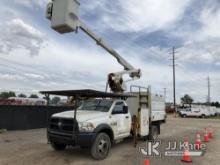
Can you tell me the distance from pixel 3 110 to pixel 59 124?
24.4 ft

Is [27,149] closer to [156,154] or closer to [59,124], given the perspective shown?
[59,124]

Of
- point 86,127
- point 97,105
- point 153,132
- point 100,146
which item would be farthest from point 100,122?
point 153,132

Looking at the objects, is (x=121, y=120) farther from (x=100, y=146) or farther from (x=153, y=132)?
(x=153, y=132)

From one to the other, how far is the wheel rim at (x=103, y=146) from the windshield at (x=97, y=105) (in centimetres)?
125

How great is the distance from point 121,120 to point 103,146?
61.5 inches

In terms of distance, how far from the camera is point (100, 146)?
7.88 m

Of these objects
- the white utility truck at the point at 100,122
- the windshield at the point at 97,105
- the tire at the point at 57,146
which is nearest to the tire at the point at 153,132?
the white utility truck at the point at 100,122

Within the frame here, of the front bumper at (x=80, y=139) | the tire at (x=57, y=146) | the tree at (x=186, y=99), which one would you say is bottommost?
the tire at (x=57, y=146)

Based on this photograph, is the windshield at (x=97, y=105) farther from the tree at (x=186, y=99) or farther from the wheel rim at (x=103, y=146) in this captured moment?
the tree at (x=186, y=99)

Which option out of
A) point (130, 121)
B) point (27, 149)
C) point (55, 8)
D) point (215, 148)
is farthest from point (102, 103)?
point (215, 148)

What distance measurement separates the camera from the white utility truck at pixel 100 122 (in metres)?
7.53

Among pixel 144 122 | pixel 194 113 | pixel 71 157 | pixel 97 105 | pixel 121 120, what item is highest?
pixel 97 105

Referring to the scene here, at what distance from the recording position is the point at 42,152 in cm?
866

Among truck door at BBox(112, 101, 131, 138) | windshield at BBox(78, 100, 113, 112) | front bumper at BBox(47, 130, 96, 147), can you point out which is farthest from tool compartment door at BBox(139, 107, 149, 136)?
front bumper at BBox(47, 130, 96, 147)
